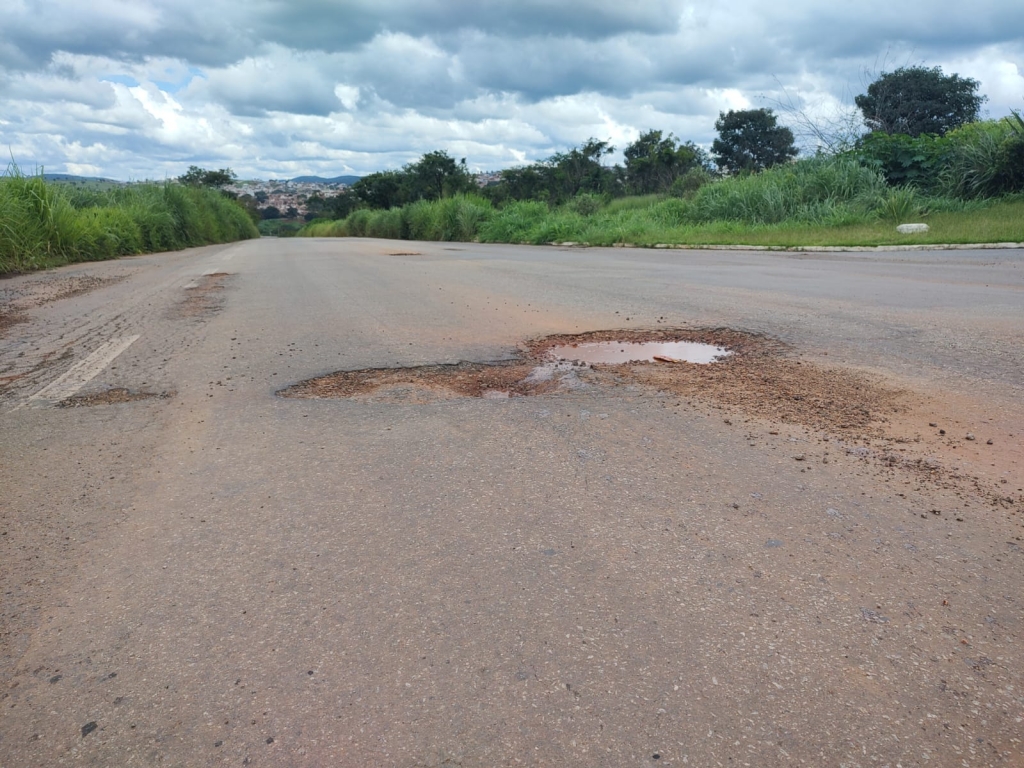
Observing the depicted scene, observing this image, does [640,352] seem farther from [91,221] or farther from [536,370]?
[91,221]

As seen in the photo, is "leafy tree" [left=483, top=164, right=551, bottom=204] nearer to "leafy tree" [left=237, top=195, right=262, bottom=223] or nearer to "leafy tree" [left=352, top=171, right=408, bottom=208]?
"leafy tree" [left=352, top=171, right=408, bottom=208]

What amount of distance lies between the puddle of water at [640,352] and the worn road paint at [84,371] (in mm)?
3237

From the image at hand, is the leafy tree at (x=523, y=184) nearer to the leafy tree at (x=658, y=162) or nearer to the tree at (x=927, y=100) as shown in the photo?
the leafy tree at (x=658, y=162)

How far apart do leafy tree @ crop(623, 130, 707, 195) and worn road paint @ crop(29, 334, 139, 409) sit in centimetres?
4012

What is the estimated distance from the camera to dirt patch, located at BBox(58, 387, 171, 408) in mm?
4148

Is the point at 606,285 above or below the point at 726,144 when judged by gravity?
below

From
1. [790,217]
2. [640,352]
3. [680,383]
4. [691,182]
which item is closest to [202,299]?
[640,352]

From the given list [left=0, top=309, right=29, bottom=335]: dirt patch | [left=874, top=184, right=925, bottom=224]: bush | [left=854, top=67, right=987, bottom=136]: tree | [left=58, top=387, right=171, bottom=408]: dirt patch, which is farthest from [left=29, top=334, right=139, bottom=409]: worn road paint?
[left=854, top=67, right=987, bottom=136]: tree

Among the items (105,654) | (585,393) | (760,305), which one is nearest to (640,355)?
(585,393)

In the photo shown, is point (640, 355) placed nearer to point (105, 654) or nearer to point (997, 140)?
point (105, 654)

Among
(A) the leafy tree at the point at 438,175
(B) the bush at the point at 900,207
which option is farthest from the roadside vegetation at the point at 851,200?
(A) the leafy tree at the point at 438,175

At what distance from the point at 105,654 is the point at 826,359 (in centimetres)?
449

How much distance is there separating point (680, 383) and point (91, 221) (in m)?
19.0

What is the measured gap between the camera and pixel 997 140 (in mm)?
17562
